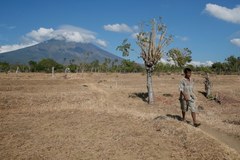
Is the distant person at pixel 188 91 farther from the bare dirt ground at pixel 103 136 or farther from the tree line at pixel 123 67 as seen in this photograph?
the tree line at pixel 123 67

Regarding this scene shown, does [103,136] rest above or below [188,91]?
below

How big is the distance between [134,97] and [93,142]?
17.4 metres

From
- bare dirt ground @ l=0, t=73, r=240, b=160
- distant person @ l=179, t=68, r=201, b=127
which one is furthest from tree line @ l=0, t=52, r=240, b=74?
distant person @ l=179, t=68, r=201, b=127

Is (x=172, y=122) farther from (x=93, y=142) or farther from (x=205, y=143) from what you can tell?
(x=93, y=142)

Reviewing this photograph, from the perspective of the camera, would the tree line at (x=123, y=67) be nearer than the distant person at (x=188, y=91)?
No

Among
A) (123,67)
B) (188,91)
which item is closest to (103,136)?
(188,91)

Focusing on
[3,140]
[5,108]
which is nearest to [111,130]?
[3,140]

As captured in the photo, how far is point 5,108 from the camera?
21156 millimetres

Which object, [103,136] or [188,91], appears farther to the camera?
[188,91]

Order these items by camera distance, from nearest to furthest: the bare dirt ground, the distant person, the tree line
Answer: the bare dirt ground
the distant person
the tree line

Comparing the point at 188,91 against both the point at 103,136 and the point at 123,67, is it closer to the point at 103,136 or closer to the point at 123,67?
the point at 103,136

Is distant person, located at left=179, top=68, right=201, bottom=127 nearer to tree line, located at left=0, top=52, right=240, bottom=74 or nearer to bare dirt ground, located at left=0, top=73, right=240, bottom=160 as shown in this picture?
bare dirt ground, located at left=0, top=73, right=240, bottom=160

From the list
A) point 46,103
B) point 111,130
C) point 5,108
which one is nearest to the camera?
point 111,130

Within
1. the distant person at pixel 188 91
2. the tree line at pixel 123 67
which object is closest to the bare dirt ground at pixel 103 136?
the distant person at pixel 188 91
